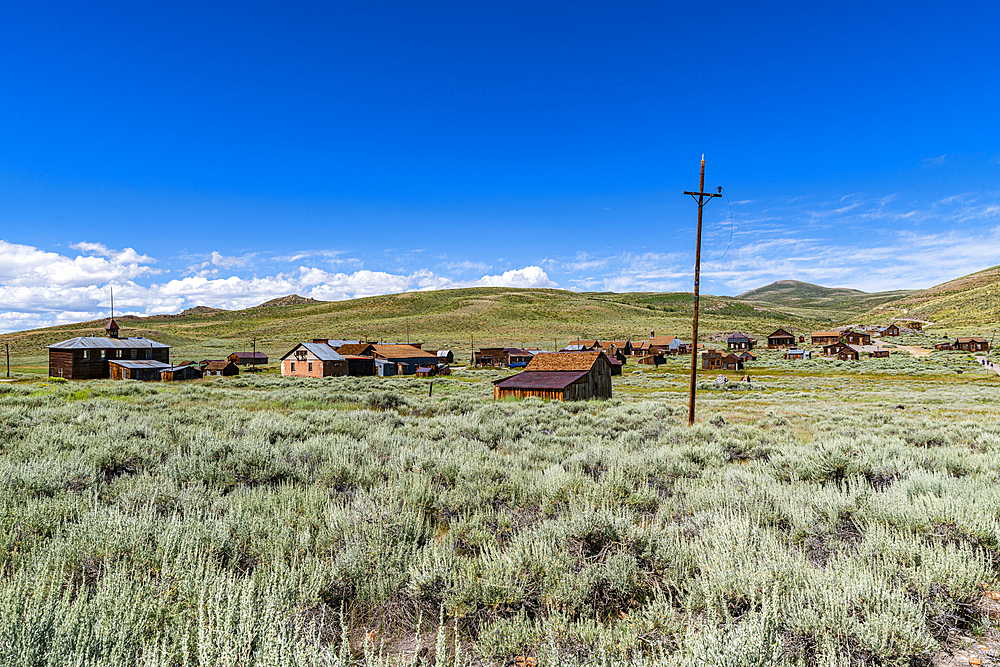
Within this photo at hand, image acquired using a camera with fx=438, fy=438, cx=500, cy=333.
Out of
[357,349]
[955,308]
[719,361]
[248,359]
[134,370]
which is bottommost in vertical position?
[248,359]

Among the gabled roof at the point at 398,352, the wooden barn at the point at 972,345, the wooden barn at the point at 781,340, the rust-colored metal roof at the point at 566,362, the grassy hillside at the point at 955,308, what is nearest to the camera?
the rust-colored metal roof at the point at 566,362

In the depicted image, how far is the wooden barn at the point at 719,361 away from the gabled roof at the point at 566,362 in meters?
39.9

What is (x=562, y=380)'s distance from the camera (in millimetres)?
25766

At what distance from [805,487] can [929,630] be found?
335 centimetres

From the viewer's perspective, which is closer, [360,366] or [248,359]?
[360,366]

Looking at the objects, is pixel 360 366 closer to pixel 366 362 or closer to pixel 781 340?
pixel 366 362

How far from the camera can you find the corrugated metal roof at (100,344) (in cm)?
4843

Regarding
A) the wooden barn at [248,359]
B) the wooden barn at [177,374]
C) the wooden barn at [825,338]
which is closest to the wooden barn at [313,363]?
the wooden barn at [177,374]

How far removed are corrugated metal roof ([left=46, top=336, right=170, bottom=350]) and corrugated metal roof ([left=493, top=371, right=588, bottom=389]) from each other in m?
51.2

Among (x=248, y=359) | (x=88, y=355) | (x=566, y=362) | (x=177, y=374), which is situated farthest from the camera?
(x=248, y=359)

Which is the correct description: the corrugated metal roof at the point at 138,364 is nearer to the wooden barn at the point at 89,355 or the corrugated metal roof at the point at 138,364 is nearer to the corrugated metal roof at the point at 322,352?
the wooden barn at the point at 89,355

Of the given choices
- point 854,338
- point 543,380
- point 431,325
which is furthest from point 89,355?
point 854,338

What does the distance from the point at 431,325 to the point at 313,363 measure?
291 feet

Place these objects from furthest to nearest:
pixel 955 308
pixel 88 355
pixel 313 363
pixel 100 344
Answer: pixel 955 308 < pixel 313 363 < pixel 100 344 < pixel 88 355
